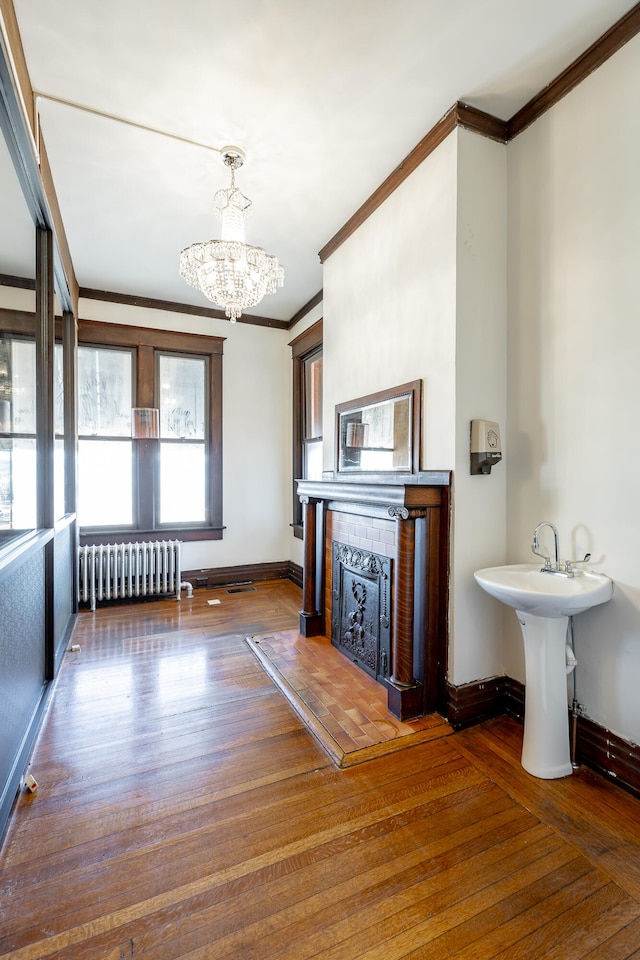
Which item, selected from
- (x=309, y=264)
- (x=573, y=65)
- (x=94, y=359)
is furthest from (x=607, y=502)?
(x=94, y=359)

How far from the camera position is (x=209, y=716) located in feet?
8.00

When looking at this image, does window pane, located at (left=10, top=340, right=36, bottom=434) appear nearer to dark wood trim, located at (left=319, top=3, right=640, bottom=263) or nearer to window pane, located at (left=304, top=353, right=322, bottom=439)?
dark wood trim, located at (left=319, top=3, right=640, bottom=263)

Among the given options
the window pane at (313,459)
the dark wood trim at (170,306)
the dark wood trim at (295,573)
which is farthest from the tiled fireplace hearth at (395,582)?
the dark wood trim at (170,306)

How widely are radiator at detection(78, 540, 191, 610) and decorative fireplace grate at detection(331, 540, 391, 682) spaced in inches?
84.1

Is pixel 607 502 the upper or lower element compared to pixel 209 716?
upper

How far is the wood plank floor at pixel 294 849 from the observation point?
1.29m

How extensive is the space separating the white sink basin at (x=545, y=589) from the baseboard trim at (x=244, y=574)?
3.24 metres

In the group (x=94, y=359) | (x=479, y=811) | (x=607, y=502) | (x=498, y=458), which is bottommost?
(x=479, y=811)

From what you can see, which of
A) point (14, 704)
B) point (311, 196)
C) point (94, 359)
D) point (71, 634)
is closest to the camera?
point (14, 704)

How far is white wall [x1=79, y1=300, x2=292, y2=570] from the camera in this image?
5164mm

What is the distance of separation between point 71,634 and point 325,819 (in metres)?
2.85

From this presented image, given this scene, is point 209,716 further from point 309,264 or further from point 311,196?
point 309,264

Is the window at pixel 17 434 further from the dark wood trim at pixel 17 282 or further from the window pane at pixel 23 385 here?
the dark wood trim at pixel 17 282

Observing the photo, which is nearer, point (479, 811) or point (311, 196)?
point (479, 811)
